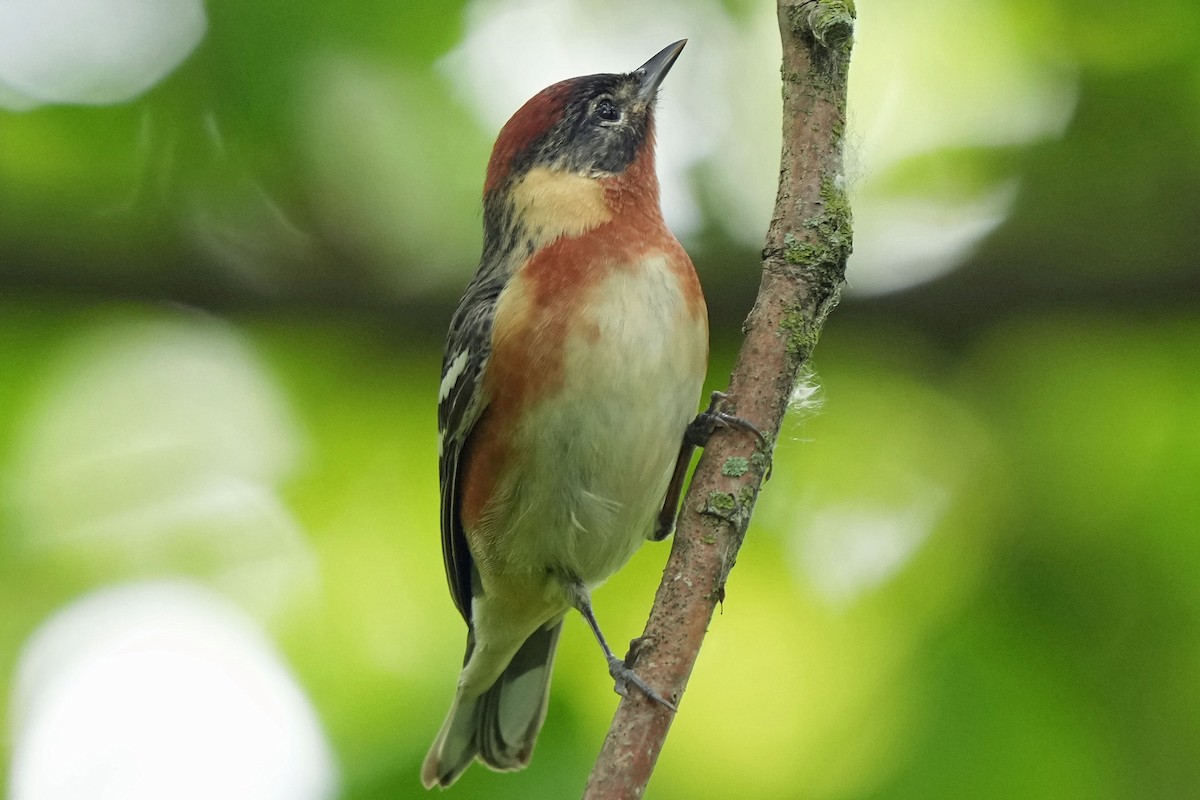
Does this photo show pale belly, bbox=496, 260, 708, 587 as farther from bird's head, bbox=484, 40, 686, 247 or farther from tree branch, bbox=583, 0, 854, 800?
tree branch, bbox=583, 0, 854, 800

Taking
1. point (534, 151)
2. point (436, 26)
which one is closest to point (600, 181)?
point (534, 151)

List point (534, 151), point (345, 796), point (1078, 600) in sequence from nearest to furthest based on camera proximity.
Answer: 1. point (1078, 600)
2. point (345, 796)
3. point (534, 151)

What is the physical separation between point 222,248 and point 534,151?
4.21 ft

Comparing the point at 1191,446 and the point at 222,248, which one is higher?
the point at 222,248

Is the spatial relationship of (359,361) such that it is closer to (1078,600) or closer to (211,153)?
(211,153)

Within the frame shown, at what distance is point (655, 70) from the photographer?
507 centimetres

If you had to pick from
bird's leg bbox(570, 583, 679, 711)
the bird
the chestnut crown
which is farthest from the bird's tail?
the chestnut crown

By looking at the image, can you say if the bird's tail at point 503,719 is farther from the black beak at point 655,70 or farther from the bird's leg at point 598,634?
the black beak at point 655,70

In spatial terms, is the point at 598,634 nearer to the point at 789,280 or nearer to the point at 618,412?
the point at 618,412

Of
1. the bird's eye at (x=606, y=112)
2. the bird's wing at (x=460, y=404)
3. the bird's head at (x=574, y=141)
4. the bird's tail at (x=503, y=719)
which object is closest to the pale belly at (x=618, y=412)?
the bird's wing at (x=460, y=404)

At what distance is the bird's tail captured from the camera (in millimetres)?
4680

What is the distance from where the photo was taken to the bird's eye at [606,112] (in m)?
5.14

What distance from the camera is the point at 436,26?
16.4 feet

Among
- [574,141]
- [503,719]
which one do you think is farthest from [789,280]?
[503,719]
